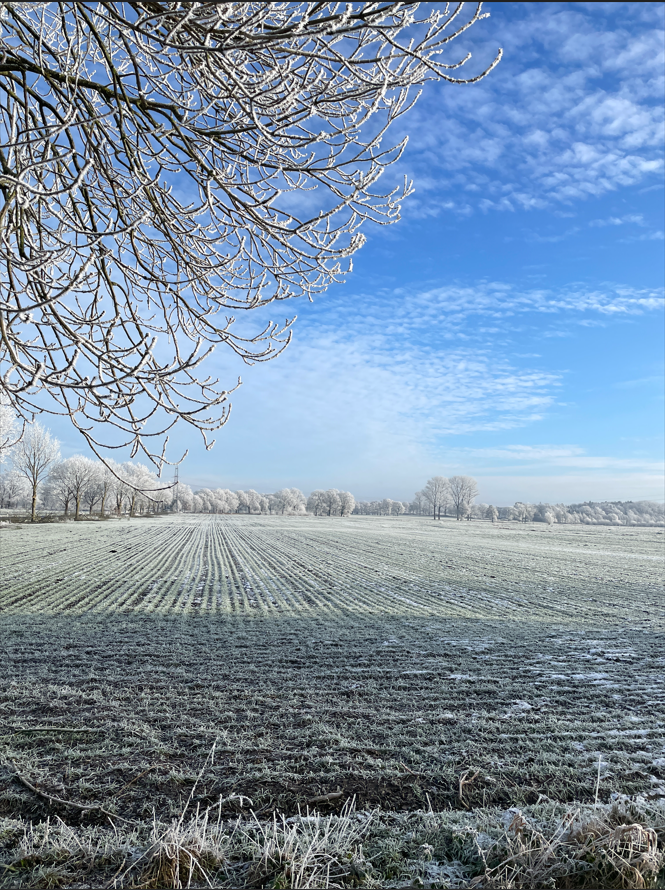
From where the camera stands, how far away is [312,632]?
953 cm

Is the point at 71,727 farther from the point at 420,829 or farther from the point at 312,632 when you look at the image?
the point at 312,632

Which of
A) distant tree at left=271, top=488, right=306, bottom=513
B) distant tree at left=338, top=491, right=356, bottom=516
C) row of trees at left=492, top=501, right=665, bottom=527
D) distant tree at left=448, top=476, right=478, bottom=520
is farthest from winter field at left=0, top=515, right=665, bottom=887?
distant tree at left=271, top=488, right=306, bottom=513

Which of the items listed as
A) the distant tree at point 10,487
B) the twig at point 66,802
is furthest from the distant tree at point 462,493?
the twig at point 66,802

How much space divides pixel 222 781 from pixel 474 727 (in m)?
2.52

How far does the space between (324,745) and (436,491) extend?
4744 inches

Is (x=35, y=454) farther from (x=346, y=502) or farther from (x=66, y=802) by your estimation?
(x=346, y=502)

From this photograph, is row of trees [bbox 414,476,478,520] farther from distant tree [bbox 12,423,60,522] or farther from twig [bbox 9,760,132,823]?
twig [bbox 9,760,132,823]

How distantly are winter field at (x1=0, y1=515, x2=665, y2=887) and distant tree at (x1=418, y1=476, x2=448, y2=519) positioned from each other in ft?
364

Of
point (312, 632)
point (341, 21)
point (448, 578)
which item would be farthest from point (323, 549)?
point (341, 21)

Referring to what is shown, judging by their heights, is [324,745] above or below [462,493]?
below

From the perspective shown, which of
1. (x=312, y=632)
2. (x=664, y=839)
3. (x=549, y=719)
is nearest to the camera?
(x=664, y=839)

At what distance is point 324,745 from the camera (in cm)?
425

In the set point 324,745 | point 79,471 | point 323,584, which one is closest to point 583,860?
point 324,745

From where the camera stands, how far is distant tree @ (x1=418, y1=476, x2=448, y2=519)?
121 meters
